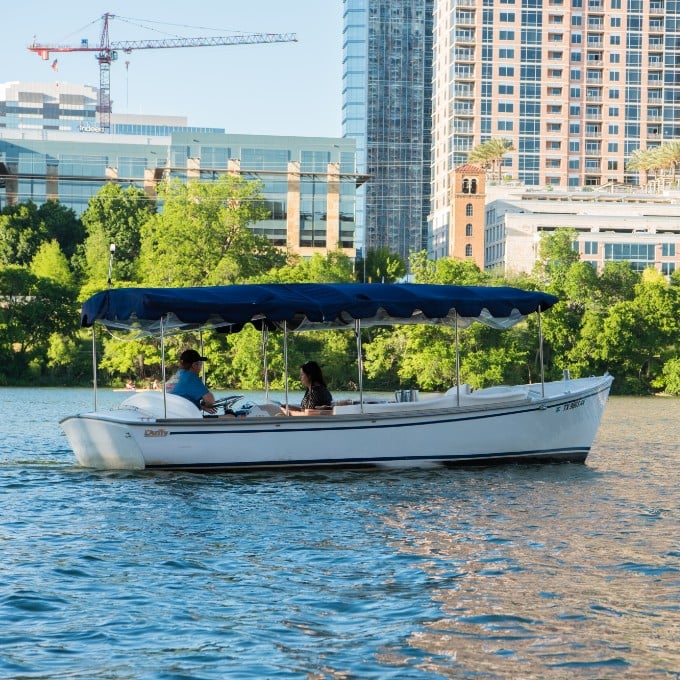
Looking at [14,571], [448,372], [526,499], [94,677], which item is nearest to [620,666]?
[94,677]

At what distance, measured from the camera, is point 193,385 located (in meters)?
22.2

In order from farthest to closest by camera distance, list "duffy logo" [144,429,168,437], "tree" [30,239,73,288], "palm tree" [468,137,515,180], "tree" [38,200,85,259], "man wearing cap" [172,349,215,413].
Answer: "palm tree" [468,137,515,180]
"tree" [38,200,85,259]
"tree" [30,239,73,288]
"man wearing cap" [172,349,215,413]
"duffy logo" [144,429,168,437]

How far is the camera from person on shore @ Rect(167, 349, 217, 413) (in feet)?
72.7

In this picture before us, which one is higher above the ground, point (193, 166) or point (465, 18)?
point (465, 18)

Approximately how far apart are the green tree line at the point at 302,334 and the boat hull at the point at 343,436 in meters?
51.6

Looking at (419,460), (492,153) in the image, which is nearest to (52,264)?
(492,153)

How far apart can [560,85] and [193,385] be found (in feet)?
480

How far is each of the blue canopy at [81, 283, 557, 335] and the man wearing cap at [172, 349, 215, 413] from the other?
670 mm

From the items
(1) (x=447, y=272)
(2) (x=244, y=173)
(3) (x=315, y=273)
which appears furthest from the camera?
(2) (x=244, y=173)

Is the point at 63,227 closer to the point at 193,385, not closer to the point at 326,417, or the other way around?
the point at 193,385

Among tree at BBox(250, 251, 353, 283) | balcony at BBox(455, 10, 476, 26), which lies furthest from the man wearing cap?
balcony at BBox(455, 10, 476, 26)

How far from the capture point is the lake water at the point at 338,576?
9969mm

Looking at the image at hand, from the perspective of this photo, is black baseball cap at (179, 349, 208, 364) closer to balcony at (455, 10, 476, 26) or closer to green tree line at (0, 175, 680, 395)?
green tree line at (0, 175, 680, 395)

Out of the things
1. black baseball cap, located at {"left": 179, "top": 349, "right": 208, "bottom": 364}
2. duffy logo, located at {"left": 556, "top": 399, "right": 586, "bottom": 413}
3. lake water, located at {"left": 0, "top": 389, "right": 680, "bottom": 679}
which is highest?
black baseball cap, located at {"left": 179, "top": 349, "right": 208, "bottom": 364}
